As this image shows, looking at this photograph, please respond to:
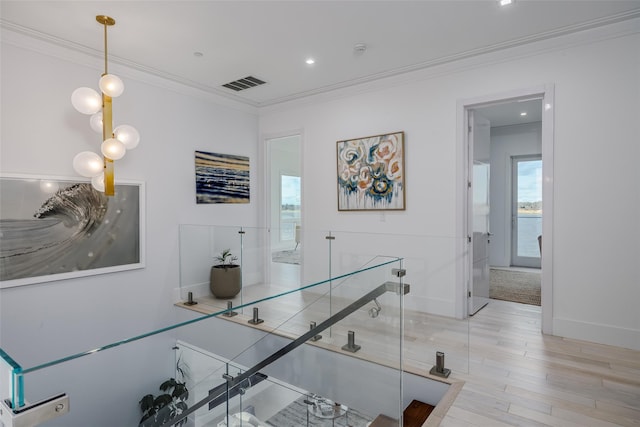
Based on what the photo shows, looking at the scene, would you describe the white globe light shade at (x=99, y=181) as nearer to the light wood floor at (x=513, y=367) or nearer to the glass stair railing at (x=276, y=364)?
the glass stair railing at (x=276, y=364)

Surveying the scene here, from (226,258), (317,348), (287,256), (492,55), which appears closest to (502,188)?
(492,55)

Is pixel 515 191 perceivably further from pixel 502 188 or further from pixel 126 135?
pixel 126 135

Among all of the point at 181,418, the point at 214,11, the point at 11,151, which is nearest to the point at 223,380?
the point at 181,418

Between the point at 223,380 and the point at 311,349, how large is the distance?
2.46 ft

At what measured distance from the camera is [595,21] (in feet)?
9.38

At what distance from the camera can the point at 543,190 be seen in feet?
10.6

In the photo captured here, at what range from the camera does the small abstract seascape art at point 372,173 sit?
3.98m

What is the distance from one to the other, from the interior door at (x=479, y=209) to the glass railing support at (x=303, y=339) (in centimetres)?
162

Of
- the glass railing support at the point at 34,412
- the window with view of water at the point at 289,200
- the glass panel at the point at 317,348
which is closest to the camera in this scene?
the glass railing support at the point at 34,412

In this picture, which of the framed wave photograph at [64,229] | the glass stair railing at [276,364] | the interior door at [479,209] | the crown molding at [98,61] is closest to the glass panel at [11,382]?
the glass stair railing at [276,364]

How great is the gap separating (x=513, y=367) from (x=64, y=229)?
3.99m

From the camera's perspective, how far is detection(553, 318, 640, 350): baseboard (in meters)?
2.88

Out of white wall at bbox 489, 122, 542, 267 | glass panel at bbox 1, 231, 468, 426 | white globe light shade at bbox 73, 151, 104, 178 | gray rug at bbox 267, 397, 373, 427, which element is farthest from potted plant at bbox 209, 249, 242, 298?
white wall at bbox 489, 122, 542, 267

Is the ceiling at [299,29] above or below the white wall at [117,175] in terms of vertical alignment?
above
